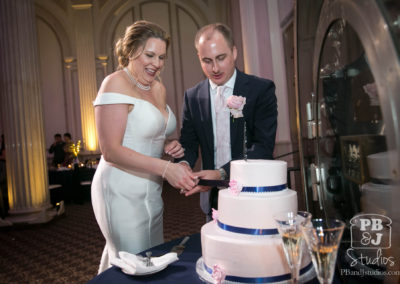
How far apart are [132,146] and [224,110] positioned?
1.86 feet

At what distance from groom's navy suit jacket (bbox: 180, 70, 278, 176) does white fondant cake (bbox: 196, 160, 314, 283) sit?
77cm

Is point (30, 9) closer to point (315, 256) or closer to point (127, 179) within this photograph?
point (127, 179)

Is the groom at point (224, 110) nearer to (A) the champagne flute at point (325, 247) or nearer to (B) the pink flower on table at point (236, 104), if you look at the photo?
(B) the pink flower on table at point (236, 104)

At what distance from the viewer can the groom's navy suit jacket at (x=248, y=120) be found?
1964mm

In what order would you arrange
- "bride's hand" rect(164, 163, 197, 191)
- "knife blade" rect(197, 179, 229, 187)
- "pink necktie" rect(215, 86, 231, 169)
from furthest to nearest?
1. "pink necktie" rect(215, 86, 231, 169)
2. "bride's hand" rect(164, 163, 197, 191)
3. "knife blade" rect(197, 179, 229, 187)

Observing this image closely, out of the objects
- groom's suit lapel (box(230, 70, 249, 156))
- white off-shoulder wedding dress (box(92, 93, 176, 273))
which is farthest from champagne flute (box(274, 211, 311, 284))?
white off-shoulder wedding dress (box(92, 93, 176, 273))

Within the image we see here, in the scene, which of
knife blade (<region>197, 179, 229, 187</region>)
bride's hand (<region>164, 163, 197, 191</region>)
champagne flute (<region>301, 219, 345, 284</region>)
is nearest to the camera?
champagne flute (<region>301, 219, 345, 284</region>)

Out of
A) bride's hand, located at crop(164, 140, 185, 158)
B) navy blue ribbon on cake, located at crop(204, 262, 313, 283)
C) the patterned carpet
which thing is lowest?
the patterned carpet

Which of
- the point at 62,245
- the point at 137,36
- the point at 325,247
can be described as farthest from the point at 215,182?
the point at 62,245

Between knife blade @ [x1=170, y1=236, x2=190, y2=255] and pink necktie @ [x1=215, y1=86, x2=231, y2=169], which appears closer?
knife blade @ [x1=170, y1=236, x2=190, y2=255]

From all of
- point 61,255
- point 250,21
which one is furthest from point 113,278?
point 250,21

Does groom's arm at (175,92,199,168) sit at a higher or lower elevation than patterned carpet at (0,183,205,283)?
higher

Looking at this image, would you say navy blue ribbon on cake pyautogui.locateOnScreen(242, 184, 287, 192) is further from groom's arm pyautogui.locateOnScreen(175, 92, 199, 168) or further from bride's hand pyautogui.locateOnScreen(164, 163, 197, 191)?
groom's arm pyautogui.locateOnScreen(175, 92, 199, 168)

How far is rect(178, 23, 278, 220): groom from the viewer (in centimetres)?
192
